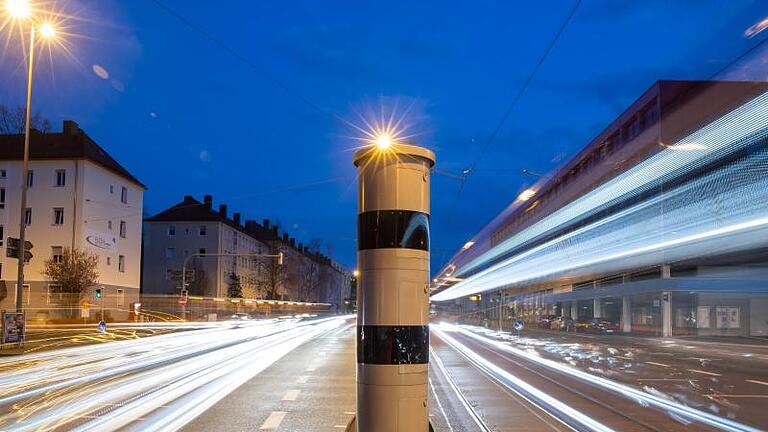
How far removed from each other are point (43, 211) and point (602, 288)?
42195 mm

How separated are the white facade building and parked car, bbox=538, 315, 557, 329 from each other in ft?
105

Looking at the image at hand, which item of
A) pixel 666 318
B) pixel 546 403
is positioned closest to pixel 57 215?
pixel 666 318

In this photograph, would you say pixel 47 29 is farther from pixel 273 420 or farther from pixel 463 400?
pixel 463 400

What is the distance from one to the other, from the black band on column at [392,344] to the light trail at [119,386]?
5241 mm

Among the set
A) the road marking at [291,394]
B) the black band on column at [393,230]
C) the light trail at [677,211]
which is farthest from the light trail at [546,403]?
the light trail at [677,211]

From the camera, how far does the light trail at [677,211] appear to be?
14797 mm

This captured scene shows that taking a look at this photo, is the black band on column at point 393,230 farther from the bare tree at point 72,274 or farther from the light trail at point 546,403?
the bare tree at point 72,274

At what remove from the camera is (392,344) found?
12.1ft

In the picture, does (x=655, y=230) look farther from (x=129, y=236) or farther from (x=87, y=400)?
(x=129, y=236)

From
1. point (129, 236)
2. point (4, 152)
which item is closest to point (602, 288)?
point (129, 236)

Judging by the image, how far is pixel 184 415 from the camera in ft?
29.5

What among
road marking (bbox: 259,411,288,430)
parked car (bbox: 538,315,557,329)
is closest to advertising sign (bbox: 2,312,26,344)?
road marking (bbox: 259,411,288,430)

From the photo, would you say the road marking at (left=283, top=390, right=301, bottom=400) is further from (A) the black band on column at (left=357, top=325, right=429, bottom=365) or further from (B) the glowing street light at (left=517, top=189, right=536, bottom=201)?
(B) the glowing street light at (left=517, top=189, right=536, bottom=201)

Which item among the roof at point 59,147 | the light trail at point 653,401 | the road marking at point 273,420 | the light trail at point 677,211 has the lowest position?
the light trail at point 653,401
